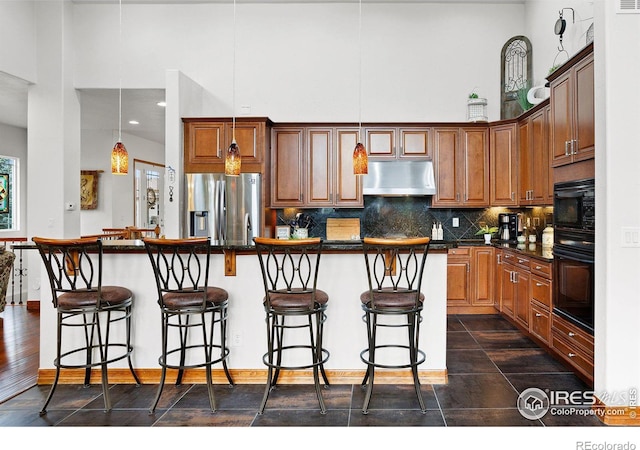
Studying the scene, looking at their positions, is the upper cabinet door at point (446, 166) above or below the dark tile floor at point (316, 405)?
above

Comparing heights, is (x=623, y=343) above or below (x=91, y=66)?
below

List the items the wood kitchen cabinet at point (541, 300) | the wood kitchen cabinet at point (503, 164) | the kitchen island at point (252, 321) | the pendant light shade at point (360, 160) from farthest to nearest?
1. the wood kitchen cabinet at point (503, 164)
2. the wood kitchen cabinet at point (541, 300)
3. the pendant light shade at point (360, 160)
4. the kitchen island at point (252, 321)

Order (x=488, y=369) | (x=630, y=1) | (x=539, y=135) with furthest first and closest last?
1. (x=539, y=135)
2. (x=488, y=369)
3. (x=630, y=1)

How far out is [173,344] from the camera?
10.5 feet

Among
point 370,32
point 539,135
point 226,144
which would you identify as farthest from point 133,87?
point 539,135

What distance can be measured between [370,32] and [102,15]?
353 cm

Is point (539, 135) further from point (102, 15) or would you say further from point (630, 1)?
→ point (102, 15)

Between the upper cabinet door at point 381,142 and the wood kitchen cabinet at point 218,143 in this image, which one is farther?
the upper cabinet door at point 381,142

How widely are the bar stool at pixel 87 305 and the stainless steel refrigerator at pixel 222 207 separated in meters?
1.84

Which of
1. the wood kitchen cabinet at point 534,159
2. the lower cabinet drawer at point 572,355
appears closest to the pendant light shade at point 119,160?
the lower cabinet drawer at point 572,355

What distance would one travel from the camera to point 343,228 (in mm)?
5809

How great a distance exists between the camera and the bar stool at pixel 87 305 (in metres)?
2.72

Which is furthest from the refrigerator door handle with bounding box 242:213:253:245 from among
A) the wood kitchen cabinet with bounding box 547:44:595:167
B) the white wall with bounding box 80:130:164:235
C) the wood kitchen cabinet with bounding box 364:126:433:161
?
the white wall with bounding box 80:130:164:235

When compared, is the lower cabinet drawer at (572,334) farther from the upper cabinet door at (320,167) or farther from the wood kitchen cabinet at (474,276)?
the upper cabinet door at (320,167)
